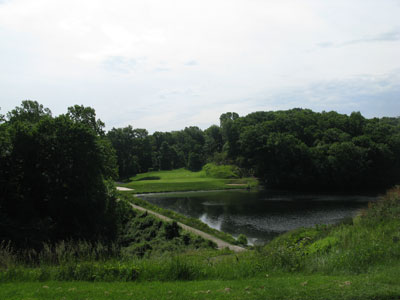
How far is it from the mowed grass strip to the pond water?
19315 mm

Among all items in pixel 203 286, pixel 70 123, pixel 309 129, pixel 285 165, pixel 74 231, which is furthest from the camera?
pixel 309 129

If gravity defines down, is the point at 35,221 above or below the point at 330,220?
above

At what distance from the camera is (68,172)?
23.5 meters

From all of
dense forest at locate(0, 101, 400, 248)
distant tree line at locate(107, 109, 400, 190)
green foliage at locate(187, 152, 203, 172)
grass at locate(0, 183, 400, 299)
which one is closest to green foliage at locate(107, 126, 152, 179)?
dense forest at locate(0, 101, 400, 248)

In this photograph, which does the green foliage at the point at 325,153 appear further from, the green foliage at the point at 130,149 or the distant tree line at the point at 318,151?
the green foliage at the point at 130,149

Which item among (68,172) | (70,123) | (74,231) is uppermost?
(70,123)

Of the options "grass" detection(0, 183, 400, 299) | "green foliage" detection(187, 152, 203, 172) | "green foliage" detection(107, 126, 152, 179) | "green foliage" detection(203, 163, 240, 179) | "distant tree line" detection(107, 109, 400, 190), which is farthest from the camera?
"green foliage" detection(187, 152, 203, 172)

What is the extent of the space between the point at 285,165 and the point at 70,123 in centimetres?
5087

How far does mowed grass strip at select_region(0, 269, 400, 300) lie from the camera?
5926mm

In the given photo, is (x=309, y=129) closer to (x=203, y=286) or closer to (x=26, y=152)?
(x=26, y=152)

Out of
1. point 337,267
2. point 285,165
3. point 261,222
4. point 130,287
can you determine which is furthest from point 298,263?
point 285,165

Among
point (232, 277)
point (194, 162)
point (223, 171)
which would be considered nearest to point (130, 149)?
point (194, 162)

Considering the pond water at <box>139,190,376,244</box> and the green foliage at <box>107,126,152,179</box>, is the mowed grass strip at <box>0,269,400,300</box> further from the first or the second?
the green foliage at <box>107,126,152,179</box>

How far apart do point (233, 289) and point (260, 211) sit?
3405 centimetres
